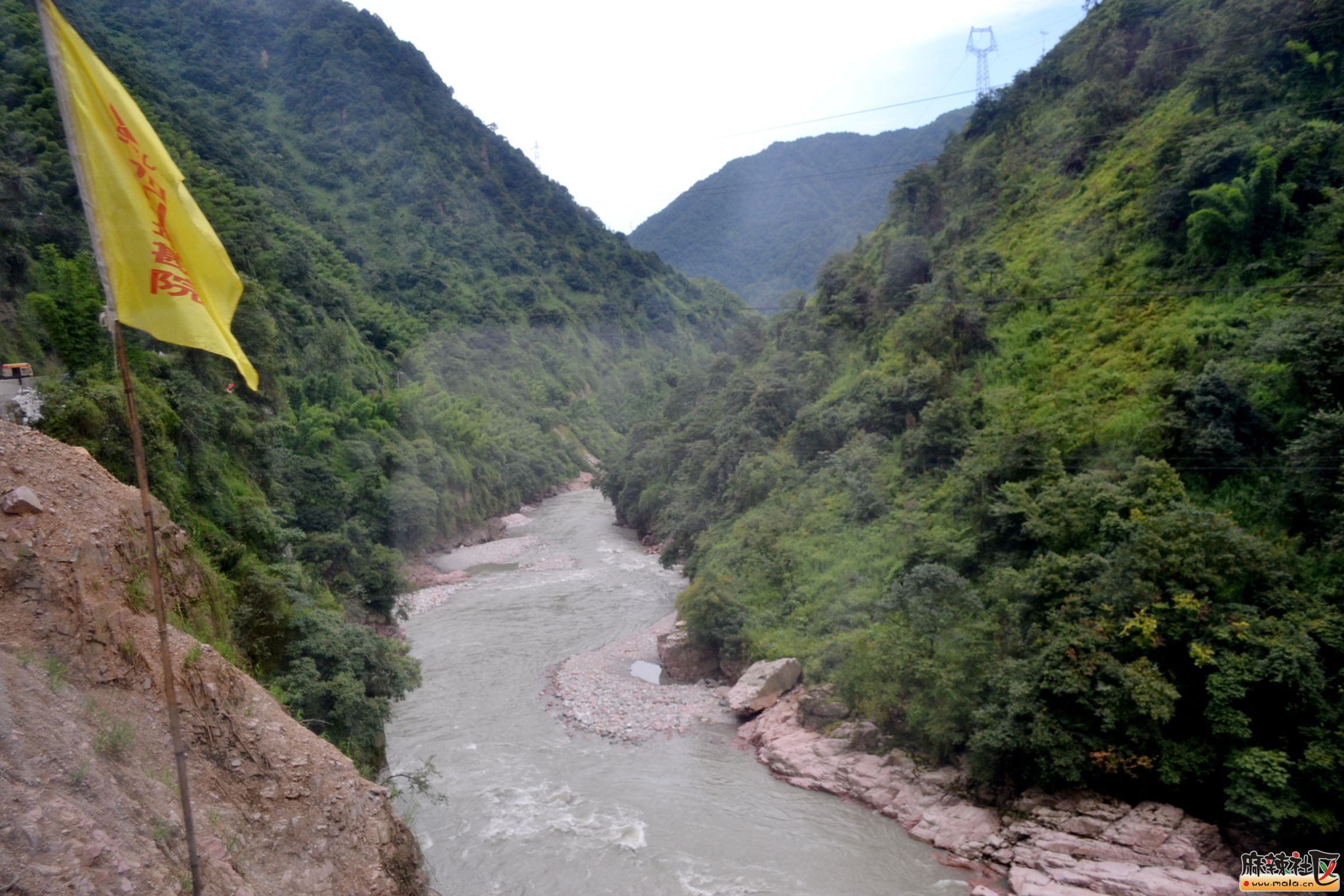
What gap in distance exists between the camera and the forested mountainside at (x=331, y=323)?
13.0 m

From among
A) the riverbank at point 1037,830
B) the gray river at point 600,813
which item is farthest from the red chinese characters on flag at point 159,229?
the riverbank at point 1037,830

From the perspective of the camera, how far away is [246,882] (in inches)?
236

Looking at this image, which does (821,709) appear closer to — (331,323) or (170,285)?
(170,285)

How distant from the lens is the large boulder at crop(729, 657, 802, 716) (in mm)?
17328

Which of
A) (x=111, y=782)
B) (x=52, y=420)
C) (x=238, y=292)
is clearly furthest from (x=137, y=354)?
(x=238, y=292)

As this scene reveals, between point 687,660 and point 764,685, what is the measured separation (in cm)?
339

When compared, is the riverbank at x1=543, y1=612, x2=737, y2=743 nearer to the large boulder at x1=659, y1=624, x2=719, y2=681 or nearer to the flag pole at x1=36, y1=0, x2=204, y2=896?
the large boulder at x1=659, y1=624, x2=719, y2=681

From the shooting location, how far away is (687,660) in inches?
803

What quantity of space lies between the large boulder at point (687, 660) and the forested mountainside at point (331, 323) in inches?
314

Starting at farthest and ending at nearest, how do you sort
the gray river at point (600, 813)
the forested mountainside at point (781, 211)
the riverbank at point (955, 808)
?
the forested mountainside at point (781, 211) < the gray river at point (600, 813) < the riverbank at point (955, 808)

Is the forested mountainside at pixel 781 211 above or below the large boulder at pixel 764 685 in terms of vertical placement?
above

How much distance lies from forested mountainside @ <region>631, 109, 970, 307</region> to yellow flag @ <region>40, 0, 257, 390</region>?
84.1 metres

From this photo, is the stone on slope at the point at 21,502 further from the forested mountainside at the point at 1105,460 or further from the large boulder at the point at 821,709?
the large boulder at the point at 821,709

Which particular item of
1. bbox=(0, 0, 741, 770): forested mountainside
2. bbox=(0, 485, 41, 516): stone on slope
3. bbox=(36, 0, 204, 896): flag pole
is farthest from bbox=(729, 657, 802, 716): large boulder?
bbox=(36, 0, 204, 896): flag pole
